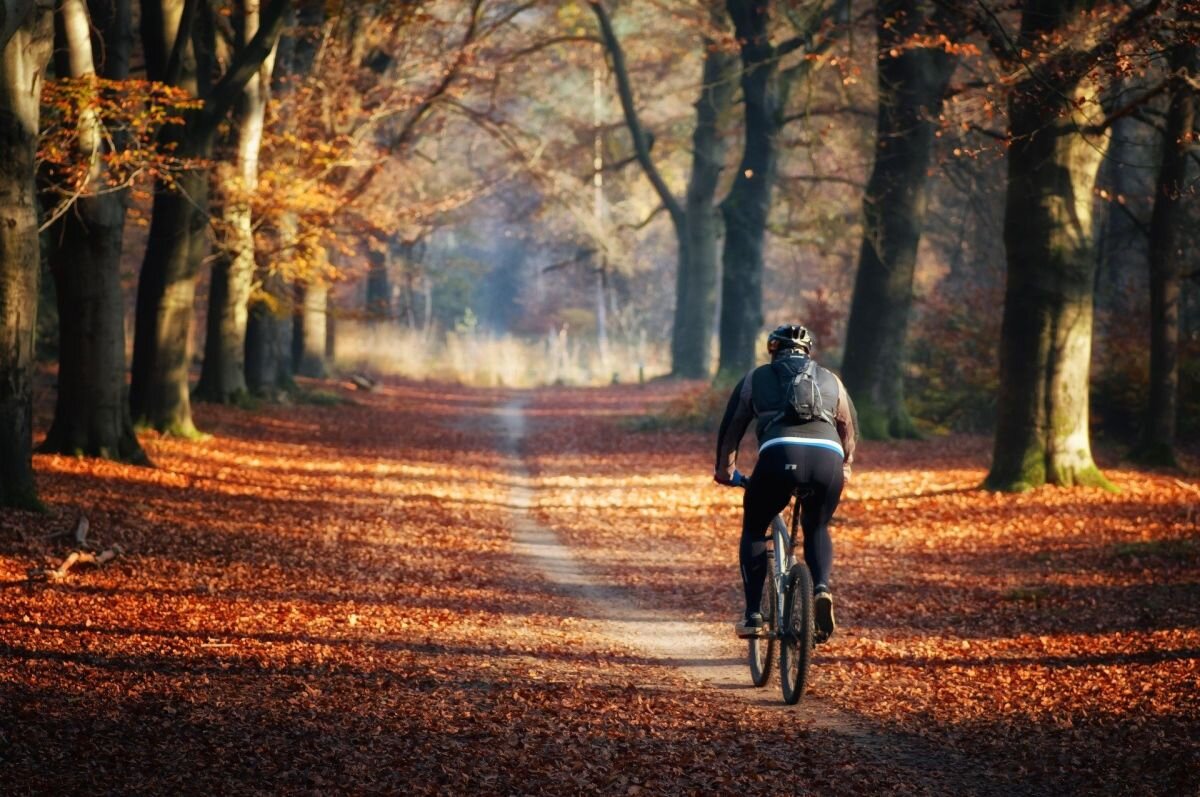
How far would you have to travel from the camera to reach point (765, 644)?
26.9 ft

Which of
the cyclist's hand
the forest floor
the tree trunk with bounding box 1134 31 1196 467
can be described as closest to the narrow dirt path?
the forest floor

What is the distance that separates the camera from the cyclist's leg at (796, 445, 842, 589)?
7.29 m

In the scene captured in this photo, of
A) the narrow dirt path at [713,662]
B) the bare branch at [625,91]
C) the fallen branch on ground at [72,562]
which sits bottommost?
the narrow dirt path at [713,662]

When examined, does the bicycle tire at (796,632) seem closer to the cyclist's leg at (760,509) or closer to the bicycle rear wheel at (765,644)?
the bicycle rear wheel at (765,644)

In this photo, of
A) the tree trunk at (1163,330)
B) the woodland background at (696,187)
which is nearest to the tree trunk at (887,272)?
the woodland background at (696,187)

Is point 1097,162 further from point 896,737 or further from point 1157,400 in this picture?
point 896,737

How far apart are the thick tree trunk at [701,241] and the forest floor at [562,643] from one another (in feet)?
65.0

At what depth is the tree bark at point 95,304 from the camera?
49.9 ft

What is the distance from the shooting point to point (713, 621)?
33.8ft

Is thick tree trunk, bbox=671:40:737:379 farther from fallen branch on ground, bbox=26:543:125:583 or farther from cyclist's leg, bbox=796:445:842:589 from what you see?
cyclist's leg, bbox=796:445:842:589

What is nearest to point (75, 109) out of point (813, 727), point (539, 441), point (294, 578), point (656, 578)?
point (294, 578)

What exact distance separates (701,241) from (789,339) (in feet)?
102

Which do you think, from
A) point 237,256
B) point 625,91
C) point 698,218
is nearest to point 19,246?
point 237,256

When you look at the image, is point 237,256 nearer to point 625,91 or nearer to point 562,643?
point 625,91
